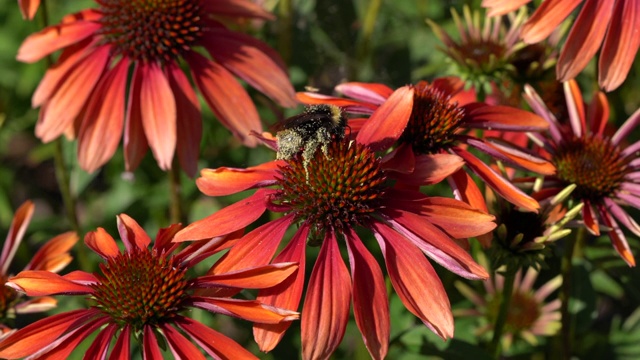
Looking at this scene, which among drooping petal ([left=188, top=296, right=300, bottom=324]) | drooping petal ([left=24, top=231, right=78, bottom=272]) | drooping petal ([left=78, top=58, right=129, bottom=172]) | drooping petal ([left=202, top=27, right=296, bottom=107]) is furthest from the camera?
drooping petal ([left=202, top=27, right=296, bottom=107])

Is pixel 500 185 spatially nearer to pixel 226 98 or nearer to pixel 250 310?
pixel 250 310

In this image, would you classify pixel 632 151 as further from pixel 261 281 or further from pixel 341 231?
pixel 261 281

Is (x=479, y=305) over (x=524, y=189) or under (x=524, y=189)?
under

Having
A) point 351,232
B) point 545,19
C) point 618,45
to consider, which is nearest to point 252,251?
point 351,232

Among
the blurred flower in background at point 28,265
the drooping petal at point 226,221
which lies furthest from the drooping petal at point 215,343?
the blurred flower in background at point 28,265

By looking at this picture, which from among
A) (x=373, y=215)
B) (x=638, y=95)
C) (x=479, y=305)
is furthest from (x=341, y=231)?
(x=638, y=95)

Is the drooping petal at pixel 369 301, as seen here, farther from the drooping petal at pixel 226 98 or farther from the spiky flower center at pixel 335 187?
the drooping petal at pixel 226 98

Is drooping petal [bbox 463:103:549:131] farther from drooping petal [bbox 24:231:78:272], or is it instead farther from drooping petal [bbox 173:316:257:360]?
drooping petal [bbox 24:231:78:272]

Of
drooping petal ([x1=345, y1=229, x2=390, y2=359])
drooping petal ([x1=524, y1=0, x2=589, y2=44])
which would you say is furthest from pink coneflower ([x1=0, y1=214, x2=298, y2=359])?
drooping petal ([x1=524, y1=0, x2=589, y2=44])
